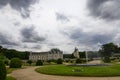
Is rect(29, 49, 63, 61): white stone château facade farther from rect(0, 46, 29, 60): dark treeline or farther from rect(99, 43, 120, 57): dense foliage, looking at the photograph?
rect(99, 43, 120, 57): dense foliage

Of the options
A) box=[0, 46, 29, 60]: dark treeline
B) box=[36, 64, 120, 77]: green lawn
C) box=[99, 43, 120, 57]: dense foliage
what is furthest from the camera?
box=[99, 43, 120, 57]: dense foliage

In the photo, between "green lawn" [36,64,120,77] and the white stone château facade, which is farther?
the white stone château facade

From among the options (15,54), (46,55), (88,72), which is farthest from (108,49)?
(88,72)

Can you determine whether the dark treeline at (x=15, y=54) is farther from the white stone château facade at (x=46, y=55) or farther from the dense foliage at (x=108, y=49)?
the dense foliage at (x=108, y=49)

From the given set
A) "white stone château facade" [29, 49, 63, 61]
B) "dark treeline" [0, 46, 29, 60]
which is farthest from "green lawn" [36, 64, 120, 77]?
"white stone château facade" [29, 49, 63, 61]

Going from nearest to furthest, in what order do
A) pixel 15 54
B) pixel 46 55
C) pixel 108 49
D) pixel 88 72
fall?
pixel 88 72 → pixel 15 54 → pixel 108 49 → pixel 46 55

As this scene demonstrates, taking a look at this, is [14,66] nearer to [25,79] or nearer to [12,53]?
[25,79]

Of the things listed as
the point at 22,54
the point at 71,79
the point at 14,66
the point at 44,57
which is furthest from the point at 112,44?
the point at 71,79

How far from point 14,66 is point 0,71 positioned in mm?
20192

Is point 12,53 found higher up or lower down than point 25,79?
higher up

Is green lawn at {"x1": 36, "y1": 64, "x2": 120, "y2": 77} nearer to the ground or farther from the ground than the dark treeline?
nearer to the ground

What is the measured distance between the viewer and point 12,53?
10188 cm

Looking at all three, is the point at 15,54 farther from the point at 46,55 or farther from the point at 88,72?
the point at 88,72

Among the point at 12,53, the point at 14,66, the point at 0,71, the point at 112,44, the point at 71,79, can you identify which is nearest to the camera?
the point at 0,71
